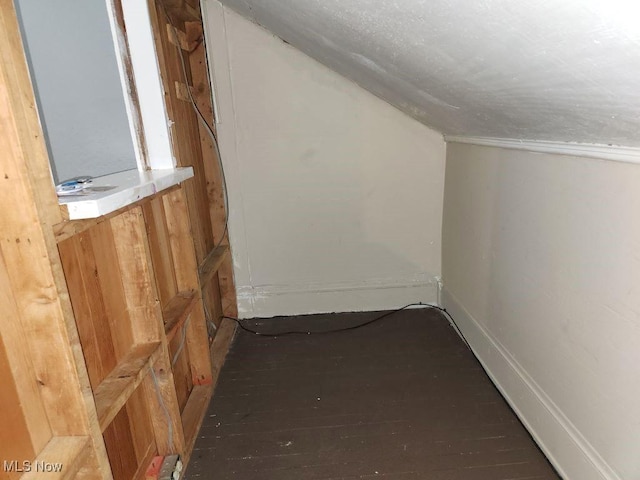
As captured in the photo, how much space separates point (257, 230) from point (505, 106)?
1.72 meters

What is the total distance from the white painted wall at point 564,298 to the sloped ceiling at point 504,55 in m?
0.17

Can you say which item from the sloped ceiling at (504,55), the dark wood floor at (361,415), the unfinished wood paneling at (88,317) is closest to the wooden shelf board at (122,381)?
the unfinished wood paneling at (88,317)

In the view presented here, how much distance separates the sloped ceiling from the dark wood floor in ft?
3.80

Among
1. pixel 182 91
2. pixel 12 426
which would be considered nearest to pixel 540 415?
pixel 12 426

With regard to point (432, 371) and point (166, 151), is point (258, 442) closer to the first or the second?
point (432, 371)

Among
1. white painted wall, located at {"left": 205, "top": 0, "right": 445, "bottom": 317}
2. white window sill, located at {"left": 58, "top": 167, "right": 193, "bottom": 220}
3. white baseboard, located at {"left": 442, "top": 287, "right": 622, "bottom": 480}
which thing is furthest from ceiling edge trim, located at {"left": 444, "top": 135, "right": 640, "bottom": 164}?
white window sill, located at {"left": 58, "top": 167, "right": 193, "bottom": 220}

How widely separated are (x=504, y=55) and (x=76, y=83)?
142 cm

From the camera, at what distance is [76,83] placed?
4.83 feet

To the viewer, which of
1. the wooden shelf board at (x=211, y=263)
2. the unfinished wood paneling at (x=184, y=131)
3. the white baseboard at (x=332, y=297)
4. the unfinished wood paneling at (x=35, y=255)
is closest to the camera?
the unfinished wood paneling at (x=35, y=255)

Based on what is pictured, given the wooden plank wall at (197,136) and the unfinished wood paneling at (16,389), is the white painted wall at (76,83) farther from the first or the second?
the unfinished wood paneling at (16,389)

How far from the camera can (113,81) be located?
151cm

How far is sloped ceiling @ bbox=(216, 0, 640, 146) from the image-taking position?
0.65 meters

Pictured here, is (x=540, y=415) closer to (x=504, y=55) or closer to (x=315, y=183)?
(x=504, y=55)

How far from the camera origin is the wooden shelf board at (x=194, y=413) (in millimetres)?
1640
